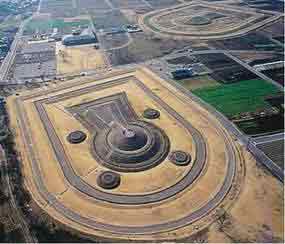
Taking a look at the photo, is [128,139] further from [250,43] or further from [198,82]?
[250,43]

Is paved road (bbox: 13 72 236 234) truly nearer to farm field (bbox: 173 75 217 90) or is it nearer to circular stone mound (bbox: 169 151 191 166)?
circular stone mound (bbox: 169 151 191 166)

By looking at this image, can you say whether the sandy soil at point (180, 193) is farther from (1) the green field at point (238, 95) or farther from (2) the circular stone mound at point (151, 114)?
(1) the green field at point (238, 95)

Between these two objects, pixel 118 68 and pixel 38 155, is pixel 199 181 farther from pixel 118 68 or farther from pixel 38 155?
pixel 118 68

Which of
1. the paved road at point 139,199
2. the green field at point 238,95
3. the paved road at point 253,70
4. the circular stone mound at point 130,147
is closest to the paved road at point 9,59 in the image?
the paved road at point 139,199

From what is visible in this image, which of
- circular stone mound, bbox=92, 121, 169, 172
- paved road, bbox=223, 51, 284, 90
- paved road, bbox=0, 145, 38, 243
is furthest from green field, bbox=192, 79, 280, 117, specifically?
paved road, bbox=0, 145, 38, 243

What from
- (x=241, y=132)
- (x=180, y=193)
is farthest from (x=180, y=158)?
(x=241, y=132)

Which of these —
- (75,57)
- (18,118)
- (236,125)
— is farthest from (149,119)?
(75,57)
